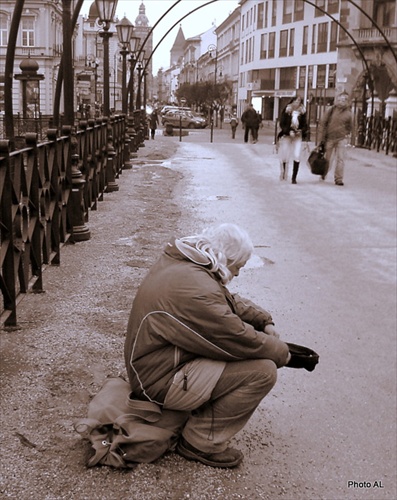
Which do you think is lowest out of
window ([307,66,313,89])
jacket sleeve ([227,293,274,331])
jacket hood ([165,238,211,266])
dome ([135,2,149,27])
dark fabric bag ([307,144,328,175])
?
dark fabric bag ([307,144,328,175])

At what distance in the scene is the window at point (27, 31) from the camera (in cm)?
5981

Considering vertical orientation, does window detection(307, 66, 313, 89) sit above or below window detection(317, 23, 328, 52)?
below

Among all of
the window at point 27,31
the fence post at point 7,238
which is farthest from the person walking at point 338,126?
the window at point 27,31

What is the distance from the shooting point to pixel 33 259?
6.16m

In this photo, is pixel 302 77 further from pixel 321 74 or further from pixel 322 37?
pixel 322 37

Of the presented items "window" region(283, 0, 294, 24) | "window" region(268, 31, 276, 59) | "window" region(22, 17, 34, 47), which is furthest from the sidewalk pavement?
"window" region(268, 31, 276, 59)

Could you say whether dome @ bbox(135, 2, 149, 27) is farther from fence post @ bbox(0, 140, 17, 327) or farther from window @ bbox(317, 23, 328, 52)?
fence post @ bbox(0, 140, 17, 327)

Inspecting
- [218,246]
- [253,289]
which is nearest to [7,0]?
[253,289]

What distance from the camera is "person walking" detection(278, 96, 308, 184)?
15.1 metres

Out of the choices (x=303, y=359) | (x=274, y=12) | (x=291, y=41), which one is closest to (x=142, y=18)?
(x=274, y=12)

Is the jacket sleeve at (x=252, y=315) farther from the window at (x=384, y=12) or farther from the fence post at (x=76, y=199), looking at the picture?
the window at (x=384, y=12)

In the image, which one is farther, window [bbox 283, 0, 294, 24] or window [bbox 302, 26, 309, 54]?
window [bbox 283, 0, 294, 24]

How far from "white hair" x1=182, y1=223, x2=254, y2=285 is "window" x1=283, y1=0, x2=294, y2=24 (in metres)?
68.9

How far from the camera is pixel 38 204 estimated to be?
19.6 feet
